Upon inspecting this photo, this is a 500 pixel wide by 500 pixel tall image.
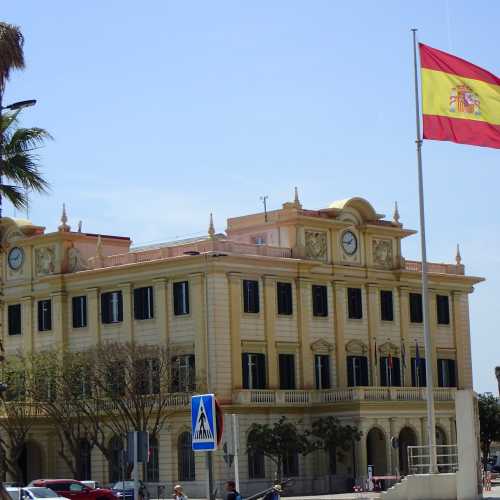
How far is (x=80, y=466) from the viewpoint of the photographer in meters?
72.4

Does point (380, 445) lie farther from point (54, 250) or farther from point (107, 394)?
point (54, 250)

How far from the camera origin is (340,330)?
7550 centimetres

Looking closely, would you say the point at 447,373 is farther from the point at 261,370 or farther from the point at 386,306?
the point at 261,370

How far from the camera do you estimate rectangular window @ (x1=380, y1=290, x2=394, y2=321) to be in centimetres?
7850

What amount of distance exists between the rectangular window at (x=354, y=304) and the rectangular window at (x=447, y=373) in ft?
22.7

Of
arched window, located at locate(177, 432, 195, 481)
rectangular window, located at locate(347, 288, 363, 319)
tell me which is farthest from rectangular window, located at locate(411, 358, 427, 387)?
arched window, located at locate(177, 432, 195, 481)

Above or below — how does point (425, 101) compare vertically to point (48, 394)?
above

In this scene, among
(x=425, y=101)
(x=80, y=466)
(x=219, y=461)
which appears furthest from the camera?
(x=80, y=466)

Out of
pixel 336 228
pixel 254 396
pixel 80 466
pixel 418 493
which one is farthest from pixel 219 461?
pixel 418 493

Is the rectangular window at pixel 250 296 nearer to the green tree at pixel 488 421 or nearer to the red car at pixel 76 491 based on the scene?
the red car at pixel 76 491

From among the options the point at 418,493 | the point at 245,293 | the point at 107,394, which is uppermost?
the point at 245,293

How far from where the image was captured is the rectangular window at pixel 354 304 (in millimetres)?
76688

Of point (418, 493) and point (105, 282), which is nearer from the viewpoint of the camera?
point (418, 493)

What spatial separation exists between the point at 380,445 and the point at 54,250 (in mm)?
21182
